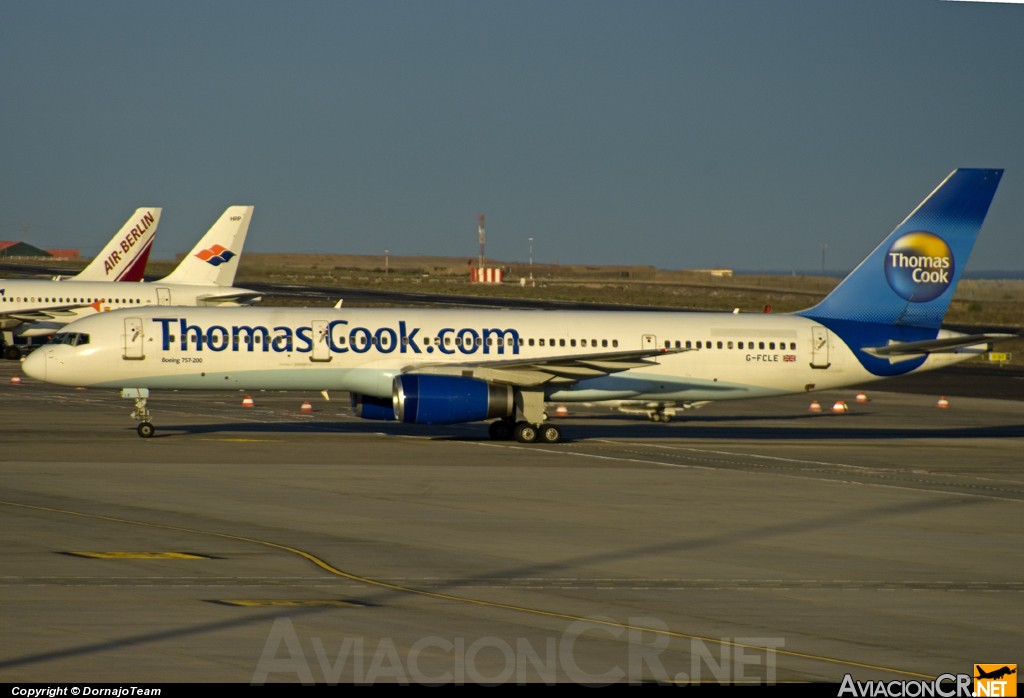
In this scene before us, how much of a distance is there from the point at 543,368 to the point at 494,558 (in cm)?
1721

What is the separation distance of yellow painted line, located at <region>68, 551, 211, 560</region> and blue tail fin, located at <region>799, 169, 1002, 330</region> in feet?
87.0

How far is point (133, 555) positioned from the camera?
760 inches

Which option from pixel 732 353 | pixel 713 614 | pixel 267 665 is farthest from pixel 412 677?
pixel 732 353

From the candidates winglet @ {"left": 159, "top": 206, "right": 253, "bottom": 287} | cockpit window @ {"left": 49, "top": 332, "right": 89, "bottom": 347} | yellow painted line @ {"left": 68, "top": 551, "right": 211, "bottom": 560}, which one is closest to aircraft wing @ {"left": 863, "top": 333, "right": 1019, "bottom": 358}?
cockpit window @ {"left": 49, "top": 332, "right": 89, "bottom": 347}

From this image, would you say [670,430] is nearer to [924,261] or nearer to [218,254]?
[924,261]

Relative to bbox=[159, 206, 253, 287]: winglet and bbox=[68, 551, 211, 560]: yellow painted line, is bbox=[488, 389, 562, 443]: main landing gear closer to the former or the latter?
bbox=[68, 551, 211, 560]: yellow painted line

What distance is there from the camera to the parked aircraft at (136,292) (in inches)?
2606

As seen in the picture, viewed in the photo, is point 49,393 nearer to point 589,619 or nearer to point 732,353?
point 732,353

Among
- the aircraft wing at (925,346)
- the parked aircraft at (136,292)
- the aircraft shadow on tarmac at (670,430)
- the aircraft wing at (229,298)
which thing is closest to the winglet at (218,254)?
the parked aircraft at (136,292)

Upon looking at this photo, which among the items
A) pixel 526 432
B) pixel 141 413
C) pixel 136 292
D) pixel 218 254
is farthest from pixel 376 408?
pixel 218 254

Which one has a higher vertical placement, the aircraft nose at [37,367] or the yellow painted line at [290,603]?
the aircraft nose at [37,367]

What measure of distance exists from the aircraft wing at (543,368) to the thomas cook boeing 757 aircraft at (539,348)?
43 mm

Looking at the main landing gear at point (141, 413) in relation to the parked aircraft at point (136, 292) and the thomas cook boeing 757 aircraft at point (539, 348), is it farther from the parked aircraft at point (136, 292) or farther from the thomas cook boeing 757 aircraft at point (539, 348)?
the parked aircraft at point (136, 292)

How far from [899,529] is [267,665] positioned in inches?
568
